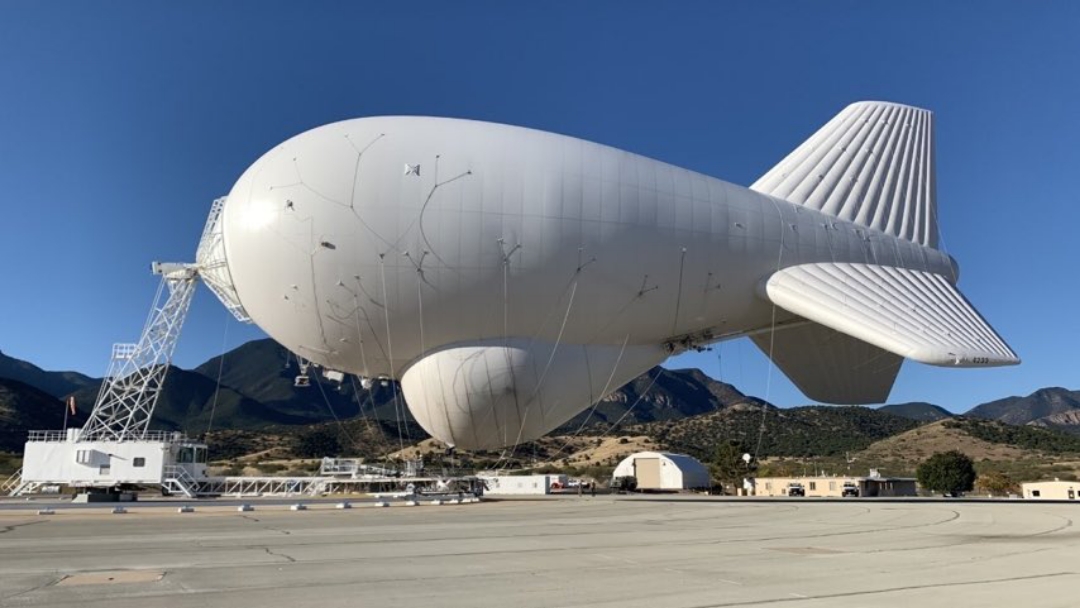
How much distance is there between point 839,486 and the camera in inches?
2021

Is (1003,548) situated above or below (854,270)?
below

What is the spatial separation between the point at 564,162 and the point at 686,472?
129ft

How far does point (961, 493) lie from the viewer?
Answer: 176 ft

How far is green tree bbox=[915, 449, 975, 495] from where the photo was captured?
176ft

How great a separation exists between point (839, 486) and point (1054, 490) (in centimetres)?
1236

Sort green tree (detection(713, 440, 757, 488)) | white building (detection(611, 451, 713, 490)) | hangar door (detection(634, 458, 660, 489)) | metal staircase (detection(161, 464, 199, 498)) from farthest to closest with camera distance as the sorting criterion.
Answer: green tree (detection(713, 440, 757, 488)), hangar door (detection(634, 458, 660, 489)), white building (detection(611, 451, 713, 490)), metal staircase (detection(161, 464, 199, 498))

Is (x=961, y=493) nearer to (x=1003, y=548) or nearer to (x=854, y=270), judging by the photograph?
(x=854, y=270)

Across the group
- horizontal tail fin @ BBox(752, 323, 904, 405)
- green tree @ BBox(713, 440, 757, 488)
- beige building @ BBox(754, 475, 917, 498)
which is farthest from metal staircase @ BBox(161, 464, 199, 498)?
green tree @ BBox(713, 440, 757, 488)

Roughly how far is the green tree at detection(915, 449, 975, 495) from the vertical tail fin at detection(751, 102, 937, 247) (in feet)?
97.9

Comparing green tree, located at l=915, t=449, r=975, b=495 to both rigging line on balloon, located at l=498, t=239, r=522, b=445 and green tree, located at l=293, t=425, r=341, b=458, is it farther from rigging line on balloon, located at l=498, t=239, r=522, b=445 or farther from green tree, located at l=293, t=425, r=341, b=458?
green tree, located at l=293, t=425, r=341, b=458

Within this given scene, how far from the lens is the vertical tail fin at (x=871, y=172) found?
30.1 m

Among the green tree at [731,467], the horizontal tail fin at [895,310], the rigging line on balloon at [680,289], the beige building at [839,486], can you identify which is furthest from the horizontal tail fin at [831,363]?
the green tree at [731,467]

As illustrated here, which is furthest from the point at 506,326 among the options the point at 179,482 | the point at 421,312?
the point at 179,482

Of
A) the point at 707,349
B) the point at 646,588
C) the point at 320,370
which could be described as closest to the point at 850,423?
the point at 707,349
